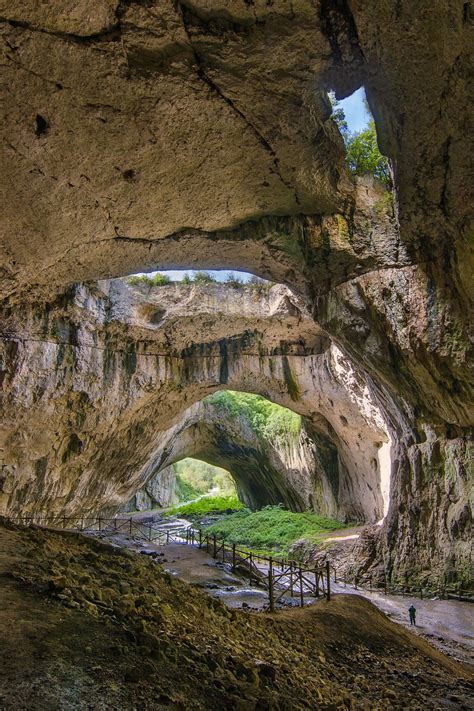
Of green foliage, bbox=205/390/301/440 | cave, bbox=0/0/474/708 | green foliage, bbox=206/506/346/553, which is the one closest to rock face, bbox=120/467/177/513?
green foliage, bbox=206/506/346/553

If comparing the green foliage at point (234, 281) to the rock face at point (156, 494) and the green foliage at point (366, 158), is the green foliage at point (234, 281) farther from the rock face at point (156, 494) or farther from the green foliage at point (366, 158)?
the rock face at point (156, 494)

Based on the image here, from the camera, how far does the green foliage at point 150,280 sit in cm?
1622

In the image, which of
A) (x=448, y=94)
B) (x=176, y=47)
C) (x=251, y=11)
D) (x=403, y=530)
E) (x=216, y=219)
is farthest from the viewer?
(x=403, y=530)

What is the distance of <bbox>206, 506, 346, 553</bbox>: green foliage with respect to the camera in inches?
815

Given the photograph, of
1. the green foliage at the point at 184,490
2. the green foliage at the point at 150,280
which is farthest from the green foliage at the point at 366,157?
the green foliage at the point at 184,490

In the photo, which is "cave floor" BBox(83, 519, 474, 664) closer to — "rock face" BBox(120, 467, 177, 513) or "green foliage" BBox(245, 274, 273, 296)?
"green foliage" BBox(245, 274, 273, 296)

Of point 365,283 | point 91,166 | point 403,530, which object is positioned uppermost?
point 91,166

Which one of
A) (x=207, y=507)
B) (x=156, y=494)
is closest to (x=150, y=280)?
(x=207, y=507)

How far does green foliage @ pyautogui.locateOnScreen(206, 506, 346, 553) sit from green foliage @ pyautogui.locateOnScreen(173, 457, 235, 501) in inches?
981

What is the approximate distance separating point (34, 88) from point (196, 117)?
2313mm

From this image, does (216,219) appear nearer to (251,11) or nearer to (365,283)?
(365,283)

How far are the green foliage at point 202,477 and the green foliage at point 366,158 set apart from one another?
44124 mm

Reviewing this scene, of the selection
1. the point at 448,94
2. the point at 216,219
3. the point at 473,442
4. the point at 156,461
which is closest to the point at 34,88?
the point at 216,219

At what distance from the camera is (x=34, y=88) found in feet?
20.7
